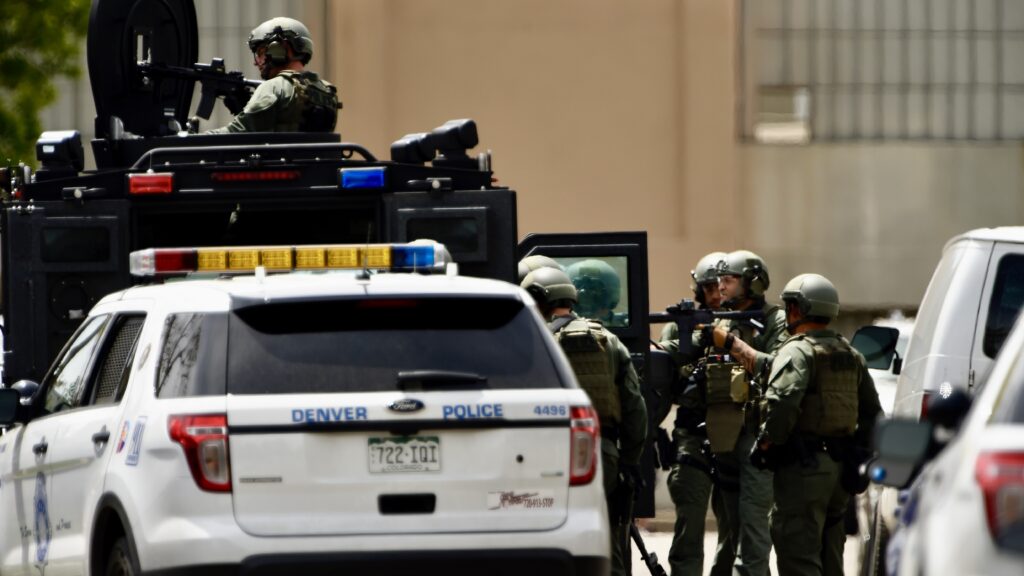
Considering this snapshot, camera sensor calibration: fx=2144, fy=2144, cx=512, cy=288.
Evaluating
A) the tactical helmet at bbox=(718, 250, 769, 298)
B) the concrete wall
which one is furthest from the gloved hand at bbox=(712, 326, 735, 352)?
the concrete wall

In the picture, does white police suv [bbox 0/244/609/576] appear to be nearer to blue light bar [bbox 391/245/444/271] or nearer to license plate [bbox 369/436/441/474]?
license plate [bbox 369/436/441/474]

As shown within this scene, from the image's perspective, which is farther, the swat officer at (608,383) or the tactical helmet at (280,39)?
the tactical helmet at (280,39)

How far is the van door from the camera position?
877cm

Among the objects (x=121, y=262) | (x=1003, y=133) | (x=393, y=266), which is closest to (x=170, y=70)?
(x=121, y=262)

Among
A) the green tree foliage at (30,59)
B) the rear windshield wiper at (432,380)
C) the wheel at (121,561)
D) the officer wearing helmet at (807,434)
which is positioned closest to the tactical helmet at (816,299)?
the officer wearing helmet at (807,434)

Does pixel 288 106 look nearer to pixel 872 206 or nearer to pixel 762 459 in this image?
pixel 762 459

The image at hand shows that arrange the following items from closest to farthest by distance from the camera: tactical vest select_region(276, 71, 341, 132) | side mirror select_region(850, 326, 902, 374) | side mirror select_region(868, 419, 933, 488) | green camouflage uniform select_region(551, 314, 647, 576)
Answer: side mirror select_region(868, 419, 933, 488)
green camouflage uniform select_region(551, 314, 647, 576)
side mirror select_region(850, 326, 902, 374)
tactical vest select_region(276, 71, 341, 132)

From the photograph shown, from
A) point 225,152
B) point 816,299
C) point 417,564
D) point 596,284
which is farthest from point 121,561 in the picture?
point 596,284

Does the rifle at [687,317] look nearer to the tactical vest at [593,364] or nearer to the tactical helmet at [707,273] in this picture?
the tactical helmet at [707,273]

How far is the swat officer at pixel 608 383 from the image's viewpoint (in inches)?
384

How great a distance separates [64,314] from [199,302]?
2.99 meters

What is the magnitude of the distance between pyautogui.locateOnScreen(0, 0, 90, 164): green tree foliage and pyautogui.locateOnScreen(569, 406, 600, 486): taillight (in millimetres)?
10747

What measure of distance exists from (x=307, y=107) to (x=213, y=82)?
131 cm

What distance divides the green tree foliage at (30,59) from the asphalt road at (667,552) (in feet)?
19.4
